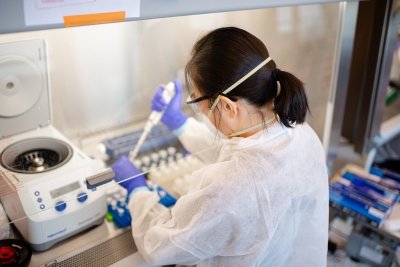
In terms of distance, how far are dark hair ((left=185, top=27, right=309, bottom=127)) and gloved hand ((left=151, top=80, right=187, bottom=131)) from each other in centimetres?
46

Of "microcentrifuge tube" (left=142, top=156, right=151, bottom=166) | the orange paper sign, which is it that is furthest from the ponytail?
"microcentrifuge tube" (left=142, top=156, right=151, bottom=166)

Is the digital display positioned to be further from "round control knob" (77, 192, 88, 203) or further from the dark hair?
the dark hair

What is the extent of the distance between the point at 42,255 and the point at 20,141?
32 centimetres

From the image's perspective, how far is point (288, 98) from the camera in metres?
0.85

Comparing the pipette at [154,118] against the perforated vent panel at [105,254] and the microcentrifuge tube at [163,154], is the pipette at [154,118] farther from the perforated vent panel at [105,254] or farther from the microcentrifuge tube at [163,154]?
the perforated vent panel at [105,254]

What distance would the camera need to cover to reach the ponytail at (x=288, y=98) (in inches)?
33.4

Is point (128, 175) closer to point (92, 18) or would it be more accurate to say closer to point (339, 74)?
point (92, 18)

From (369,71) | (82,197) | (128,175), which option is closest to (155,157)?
(128,175)

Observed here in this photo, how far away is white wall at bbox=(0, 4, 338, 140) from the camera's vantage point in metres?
1.42

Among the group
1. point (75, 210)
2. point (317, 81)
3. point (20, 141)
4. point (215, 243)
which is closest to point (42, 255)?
point (75, 210)

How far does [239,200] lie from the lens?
2.79 ft

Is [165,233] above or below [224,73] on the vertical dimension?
below

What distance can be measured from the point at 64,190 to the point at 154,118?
1.64 feet

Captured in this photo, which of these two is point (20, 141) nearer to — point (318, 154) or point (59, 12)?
point (59, 12)
